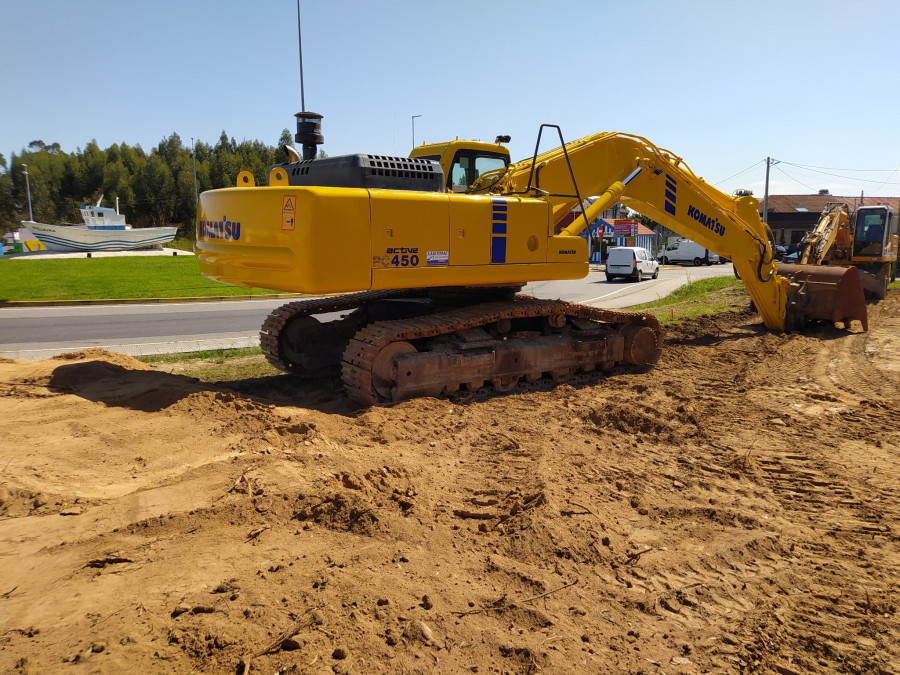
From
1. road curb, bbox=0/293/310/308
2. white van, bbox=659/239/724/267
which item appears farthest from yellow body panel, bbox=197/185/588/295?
white van, bbox=659/239/724/267

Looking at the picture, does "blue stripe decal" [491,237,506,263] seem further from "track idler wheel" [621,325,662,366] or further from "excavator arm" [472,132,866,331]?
"track idler wheel" [621,325,662,366]

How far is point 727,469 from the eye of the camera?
Answer: 5.21 m

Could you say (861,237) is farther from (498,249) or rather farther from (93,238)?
(93,238)

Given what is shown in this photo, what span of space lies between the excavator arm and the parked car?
18301 mm

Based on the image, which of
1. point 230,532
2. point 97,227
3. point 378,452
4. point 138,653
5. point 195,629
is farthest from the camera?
point 97,227

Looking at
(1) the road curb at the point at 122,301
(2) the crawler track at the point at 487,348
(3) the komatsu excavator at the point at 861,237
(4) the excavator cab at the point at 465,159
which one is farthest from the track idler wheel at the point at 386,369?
(3) the komatsu excavator at the point at 861,237

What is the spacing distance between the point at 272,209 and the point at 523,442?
3266mm

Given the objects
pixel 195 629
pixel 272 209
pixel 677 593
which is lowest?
pixel 677 593

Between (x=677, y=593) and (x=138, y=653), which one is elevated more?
(x=138, y=653)

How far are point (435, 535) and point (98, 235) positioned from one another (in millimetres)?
61203

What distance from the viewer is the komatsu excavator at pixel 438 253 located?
604 centimetres

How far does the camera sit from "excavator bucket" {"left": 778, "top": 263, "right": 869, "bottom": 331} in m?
11.3

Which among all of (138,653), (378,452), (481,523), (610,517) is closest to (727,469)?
(610,517)

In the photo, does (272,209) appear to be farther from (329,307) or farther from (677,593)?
(677,593)
